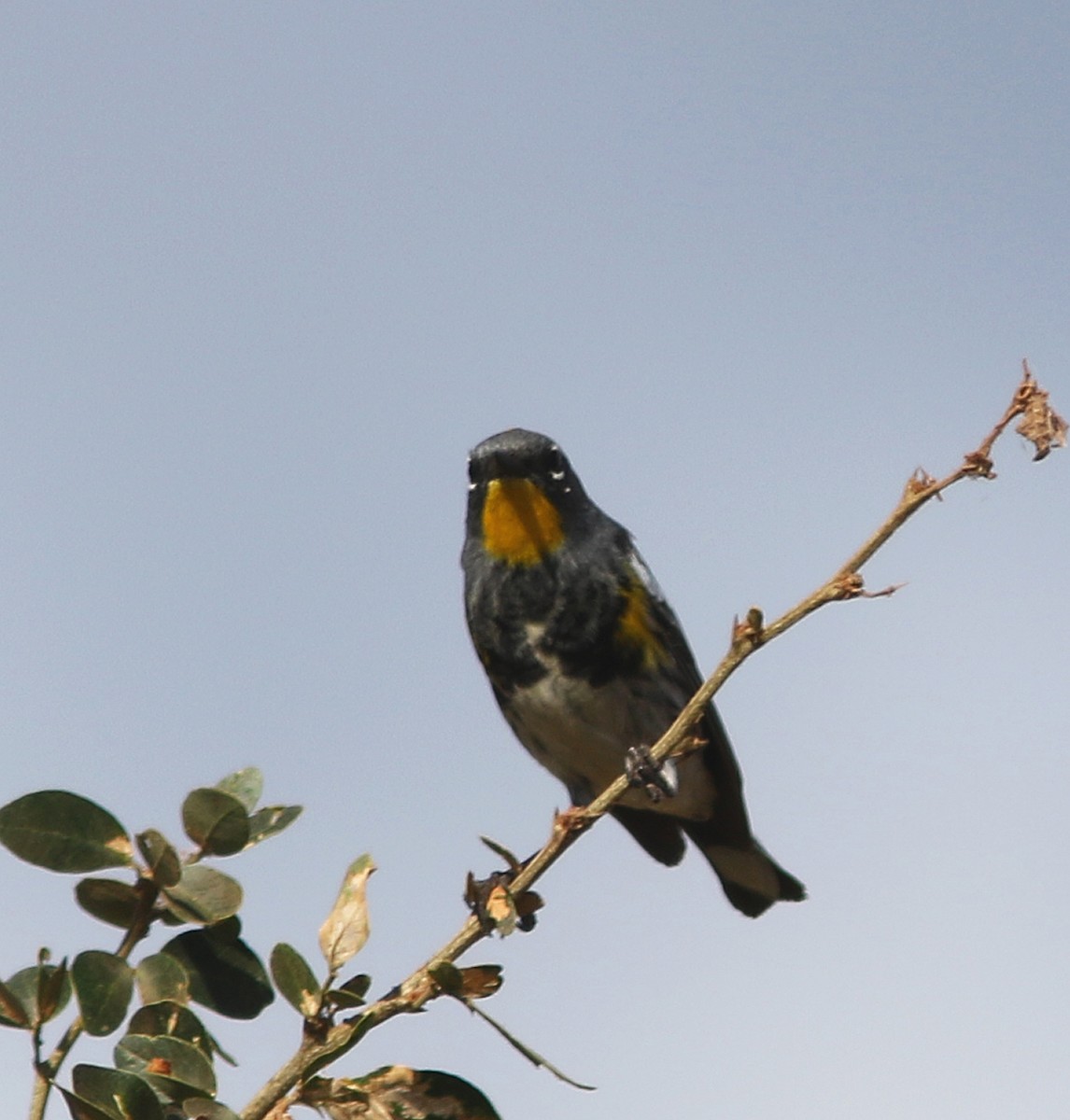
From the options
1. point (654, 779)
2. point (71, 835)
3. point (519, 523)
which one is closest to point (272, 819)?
point (71, 835)

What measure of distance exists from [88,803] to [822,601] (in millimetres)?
1293

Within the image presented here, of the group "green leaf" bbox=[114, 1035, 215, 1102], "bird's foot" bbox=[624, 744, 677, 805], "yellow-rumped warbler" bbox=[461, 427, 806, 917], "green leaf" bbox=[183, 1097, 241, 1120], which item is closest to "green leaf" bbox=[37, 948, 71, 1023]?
"green leaf" bbox=[114, 1035, 215, 1102]

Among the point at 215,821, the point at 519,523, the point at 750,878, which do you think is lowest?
the point at 215,821

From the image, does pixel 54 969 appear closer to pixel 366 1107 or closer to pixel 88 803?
pixel 88 803

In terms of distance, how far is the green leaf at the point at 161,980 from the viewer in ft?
8.31

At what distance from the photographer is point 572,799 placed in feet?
25.9

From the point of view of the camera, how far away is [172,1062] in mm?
2365

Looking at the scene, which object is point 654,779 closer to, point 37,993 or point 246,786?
point 246,786

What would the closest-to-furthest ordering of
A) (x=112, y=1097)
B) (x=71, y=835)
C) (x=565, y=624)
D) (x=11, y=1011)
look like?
1. (x=112, y=1097)
2. (x=11, y=1011)
3. (x=71, y=835)
4. (x=565, y=624)

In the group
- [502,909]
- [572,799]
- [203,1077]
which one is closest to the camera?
[203,1077]

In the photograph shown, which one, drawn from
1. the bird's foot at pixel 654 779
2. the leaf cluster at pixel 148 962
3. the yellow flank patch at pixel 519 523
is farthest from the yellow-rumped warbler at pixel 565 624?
the leaf cluster at pixel 148 962

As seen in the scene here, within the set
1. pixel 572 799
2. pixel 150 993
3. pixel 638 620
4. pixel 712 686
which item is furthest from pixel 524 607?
pixel 150 993

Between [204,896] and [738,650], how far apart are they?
1034mm

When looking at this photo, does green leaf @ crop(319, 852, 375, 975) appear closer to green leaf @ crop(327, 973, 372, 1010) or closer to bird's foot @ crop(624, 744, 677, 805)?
green leaf @ crop(327, 973, 372, 1010)
